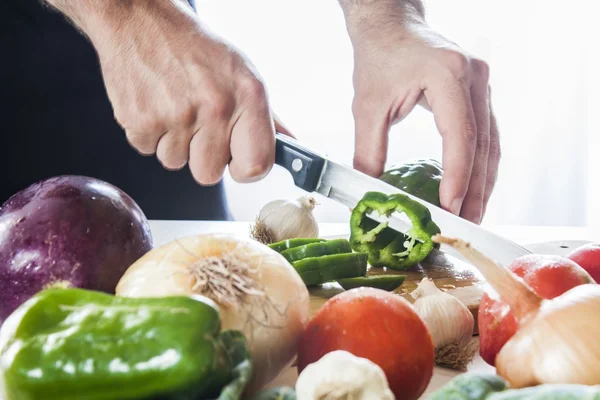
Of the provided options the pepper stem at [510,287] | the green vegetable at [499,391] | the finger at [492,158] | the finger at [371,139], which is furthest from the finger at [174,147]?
the green vegetable at [499,391]

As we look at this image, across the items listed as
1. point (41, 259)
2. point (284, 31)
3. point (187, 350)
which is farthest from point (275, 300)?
point (284, 31)

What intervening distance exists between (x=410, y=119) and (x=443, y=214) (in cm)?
272

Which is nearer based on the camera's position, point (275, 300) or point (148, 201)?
point (275, 300)

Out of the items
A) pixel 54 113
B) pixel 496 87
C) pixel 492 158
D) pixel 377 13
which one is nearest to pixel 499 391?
pixel 492 158

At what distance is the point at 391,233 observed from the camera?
1727 mm

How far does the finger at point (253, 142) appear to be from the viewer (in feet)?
5.28

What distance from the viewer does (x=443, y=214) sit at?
158 cm

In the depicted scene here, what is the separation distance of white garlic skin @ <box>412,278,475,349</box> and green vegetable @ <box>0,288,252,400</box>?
1.50ft

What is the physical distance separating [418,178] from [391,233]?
196 mm

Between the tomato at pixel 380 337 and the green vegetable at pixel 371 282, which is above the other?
the tomato at pixel 380 337

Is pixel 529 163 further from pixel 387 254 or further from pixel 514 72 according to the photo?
pixel 387 254

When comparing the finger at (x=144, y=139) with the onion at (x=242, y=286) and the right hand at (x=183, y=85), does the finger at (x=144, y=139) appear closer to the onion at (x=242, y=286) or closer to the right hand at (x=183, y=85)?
the right hand at (x=183, y=85)

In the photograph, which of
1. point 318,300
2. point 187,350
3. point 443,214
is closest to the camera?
point 187,350

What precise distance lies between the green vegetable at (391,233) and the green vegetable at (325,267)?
248 mm
